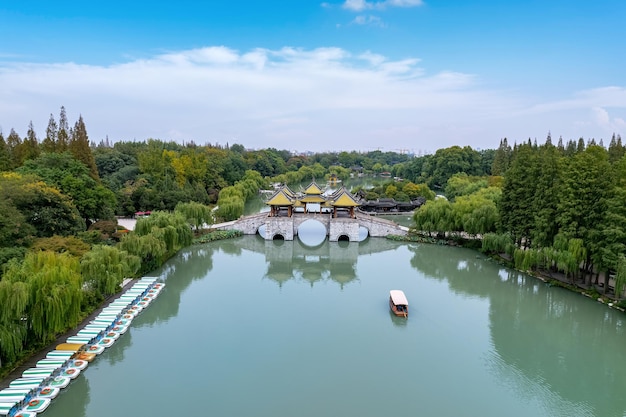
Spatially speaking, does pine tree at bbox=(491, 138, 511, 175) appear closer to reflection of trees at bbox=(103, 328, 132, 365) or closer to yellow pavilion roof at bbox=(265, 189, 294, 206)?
yellow pavilion roof at bbox=(265, 189, 294, 206)

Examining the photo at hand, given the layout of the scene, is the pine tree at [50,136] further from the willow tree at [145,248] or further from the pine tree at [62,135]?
the willow tree at [145,248]

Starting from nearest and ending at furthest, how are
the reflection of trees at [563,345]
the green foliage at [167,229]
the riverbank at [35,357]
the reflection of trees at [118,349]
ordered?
the riverbank at [35,357] < the reflection of trees at [563,345] < the reflection of trees at [118,349] < the green foliage at [167,229]

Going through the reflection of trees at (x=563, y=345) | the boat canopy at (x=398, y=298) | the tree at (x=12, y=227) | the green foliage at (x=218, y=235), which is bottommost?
the reflection of trees at (x=563, y=345)

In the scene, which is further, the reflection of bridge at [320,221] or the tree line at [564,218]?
the reflection of bridge at [320,221]

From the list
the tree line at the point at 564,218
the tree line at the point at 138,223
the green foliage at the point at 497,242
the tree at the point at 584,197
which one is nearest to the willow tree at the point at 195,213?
the tree line at the point at 138,223

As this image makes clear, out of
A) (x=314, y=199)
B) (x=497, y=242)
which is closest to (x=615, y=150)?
(x=497, y=242)

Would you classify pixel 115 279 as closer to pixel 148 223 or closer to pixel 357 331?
pixel 148 223

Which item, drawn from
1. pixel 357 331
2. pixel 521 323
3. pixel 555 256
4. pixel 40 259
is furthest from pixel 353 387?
pixel 555 256
